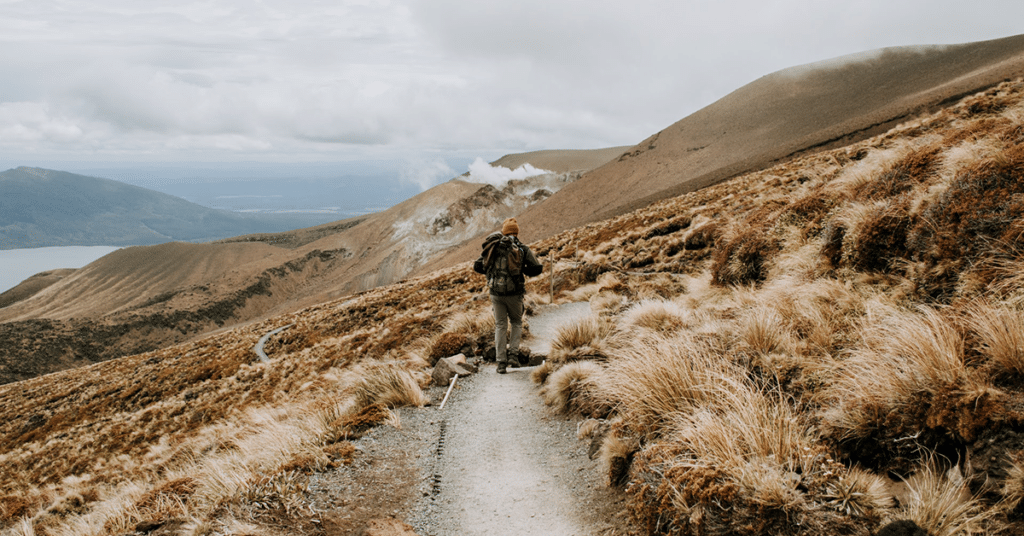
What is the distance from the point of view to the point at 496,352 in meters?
8.00

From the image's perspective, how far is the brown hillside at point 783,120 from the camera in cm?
4453

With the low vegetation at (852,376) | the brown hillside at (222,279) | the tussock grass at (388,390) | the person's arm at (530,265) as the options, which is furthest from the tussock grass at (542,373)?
the brown hillside at (222,279)

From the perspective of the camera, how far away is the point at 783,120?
211 ft

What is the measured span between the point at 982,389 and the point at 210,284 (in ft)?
452

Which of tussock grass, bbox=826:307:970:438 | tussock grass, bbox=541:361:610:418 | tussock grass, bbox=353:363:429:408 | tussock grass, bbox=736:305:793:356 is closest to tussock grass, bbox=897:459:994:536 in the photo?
tussock grass, bbox=826:307:970:438

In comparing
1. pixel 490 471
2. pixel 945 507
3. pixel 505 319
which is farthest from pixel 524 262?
pixel 945 507

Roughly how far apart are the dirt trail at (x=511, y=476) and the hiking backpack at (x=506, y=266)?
163 centimetres

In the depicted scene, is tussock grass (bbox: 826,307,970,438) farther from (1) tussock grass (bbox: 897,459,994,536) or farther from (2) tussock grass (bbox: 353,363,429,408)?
(2) tussock grass (bbox: 353,363,429,408)

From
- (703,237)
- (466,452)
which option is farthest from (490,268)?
(703,237)

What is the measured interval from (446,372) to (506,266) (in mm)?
1992

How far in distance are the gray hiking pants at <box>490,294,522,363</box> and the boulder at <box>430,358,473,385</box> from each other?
636mm

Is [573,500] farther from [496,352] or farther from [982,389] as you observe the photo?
[496,352]

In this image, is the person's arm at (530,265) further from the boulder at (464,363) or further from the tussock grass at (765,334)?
the tussock grass at (765,334)

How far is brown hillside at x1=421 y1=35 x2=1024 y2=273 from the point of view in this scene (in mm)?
44531
